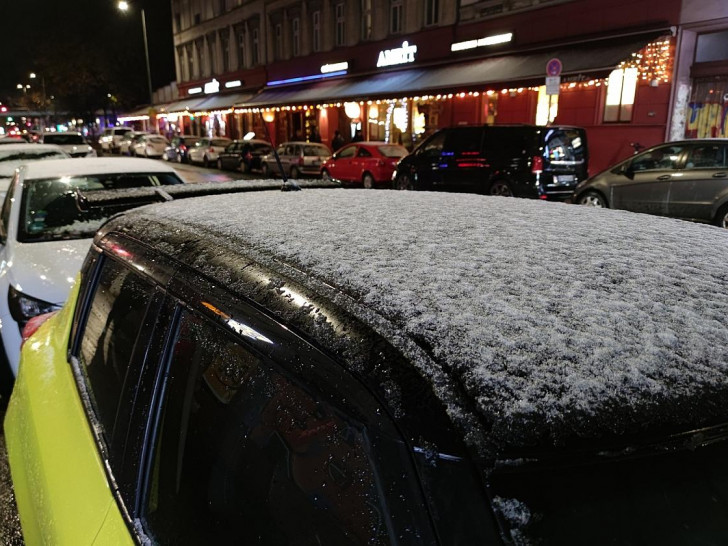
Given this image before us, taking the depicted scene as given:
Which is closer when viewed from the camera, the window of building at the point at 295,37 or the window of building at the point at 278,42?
the window of building at the point at 295,37

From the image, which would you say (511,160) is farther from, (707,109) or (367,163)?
(707,109)

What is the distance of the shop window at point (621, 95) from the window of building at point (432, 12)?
8.46m

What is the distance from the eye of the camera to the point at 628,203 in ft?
35.1

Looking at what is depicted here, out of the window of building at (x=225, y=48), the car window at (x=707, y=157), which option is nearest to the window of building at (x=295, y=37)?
the window of building at (x=225, y=48)

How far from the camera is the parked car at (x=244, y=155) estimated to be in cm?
2356

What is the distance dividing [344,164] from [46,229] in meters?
13.7

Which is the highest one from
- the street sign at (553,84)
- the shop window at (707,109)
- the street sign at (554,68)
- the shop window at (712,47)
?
the shop window at (712,47)

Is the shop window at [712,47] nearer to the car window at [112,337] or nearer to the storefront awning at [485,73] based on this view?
the storefront awning at [485,73]

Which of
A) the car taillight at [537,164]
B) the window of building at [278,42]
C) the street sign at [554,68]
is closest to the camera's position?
the car taillight at [537,164]

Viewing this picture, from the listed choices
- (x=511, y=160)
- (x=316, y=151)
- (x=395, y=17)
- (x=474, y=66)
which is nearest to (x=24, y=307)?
(x=511, y=160)

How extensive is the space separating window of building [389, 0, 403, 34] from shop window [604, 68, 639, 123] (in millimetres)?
11117

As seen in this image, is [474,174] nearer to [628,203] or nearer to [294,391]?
[628,203]

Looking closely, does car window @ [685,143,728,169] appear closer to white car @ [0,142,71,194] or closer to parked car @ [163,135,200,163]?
white car @ [0,142,71,194]

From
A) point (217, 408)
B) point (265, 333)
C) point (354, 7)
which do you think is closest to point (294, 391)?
point (265, 333)
